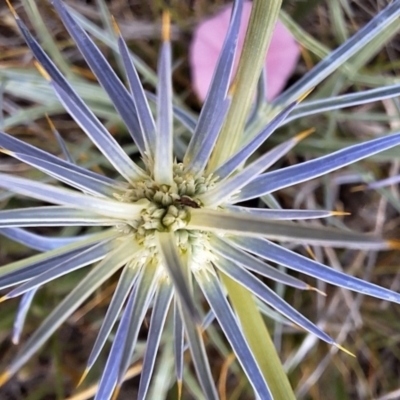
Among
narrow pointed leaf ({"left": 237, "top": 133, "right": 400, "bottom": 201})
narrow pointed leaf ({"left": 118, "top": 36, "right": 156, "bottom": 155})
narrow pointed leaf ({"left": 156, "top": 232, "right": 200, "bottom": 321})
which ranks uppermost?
narrow pointed leaf ({"left": 118, "top": 36, "right": 156, "bottom": 155})

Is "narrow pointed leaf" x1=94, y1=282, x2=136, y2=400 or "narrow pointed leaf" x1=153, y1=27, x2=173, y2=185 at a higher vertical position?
"narrow pointed leaf" x1=153, y1=27, x2=173, y2=185

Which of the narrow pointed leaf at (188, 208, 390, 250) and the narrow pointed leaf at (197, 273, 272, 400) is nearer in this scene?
the narrow pointed leaf at (188, 208, 390, 250)

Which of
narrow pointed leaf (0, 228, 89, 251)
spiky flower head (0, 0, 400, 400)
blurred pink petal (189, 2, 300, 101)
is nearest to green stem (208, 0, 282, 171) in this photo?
spiky flower head (0, 0, 400, 400)

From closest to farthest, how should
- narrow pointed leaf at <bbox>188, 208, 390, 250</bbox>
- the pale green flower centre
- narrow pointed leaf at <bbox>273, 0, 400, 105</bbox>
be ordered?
narrow pointed leaf at <bbox>188, 208, 390, 250</bbox> → the pale green flower centre → narrow pointed leaf at <bbox>273, 0, 400, 105</bbox>

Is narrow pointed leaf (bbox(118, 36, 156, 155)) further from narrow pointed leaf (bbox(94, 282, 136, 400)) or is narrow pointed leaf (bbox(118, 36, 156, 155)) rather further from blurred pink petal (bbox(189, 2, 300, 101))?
blurred pink petal (bbox(189, 2, 300, 101))

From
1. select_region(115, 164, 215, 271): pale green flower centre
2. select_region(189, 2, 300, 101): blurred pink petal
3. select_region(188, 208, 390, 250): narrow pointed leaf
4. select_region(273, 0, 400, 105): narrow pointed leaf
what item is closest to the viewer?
select_region(188, 208, 390, 250): narrow pointed leaf

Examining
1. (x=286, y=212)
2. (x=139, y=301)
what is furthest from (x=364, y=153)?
(x=139, y=301)

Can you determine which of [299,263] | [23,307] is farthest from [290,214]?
[23,307]
